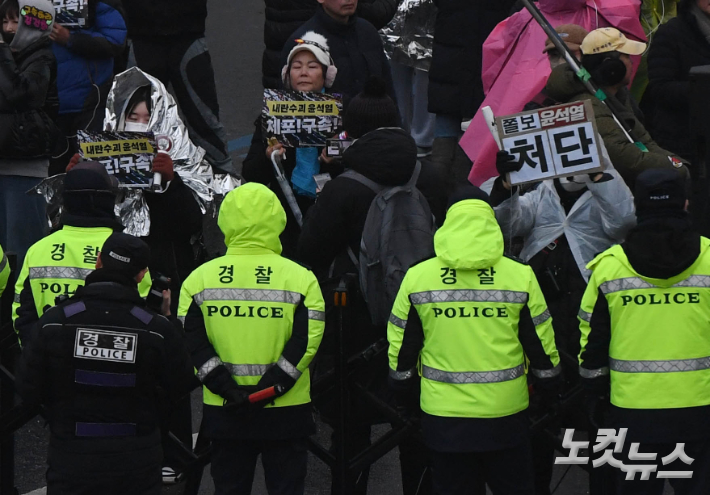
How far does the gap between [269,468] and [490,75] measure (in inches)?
135

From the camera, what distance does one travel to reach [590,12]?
26.6ft

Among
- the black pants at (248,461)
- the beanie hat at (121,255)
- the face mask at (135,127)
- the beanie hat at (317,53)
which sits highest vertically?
the beanie hat at (317,53)

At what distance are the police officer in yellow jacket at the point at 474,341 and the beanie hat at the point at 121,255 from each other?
3.91ft

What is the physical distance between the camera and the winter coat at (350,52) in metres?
8.17

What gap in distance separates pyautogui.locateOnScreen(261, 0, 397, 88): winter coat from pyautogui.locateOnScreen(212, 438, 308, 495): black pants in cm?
431

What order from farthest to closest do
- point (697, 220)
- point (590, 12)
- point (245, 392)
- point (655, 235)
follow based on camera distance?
point (590, 12) → point (697, 220) → point (245, 392) → point (655, 235)

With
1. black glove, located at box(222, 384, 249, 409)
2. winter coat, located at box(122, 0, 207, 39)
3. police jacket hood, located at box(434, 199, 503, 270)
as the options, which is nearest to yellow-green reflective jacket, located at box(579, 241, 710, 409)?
police jacket hood, located at box(434, 199, 503, 270)

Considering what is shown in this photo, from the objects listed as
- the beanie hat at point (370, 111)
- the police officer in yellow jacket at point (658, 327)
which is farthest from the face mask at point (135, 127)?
the police officer in yellow jacket at point (658, 327)

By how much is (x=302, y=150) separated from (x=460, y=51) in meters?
1.91

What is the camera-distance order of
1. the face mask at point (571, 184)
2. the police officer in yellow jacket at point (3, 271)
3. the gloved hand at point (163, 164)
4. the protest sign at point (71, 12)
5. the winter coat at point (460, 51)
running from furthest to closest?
the winter coat at point (460, 51) → the protest sign at point (71, 12) → the gloved hand at point (163, 164) → the police officer in yellow jacket at point (3, 271) → the face mask at point (571, 184)

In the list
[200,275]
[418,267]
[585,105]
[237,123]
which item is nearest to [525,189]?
[585,105]

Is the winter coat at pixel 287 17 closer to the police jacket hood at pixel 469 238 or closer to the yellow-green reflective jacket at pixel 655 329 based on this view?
the police jacket hood at pixel 469 238

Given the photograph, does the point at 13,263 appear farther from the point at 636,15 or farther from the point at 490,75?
the point at 636,15

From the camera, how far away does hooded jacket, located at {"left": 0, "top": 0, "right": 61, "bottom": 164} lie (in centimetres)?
830
